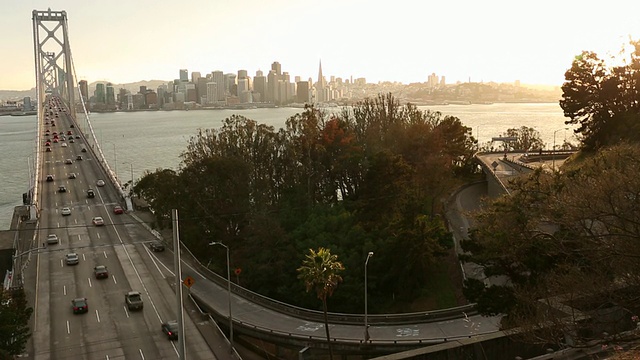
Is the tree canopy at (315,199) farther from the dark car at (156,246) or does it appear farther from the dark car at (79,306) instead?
the dark car at (79,306)

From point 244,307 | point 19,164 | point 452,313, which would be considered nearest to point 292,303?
point 244,307

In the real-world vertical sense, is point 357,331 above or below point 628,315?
below

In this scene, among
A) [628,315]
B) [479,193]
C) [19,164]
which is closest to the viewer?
[628,315]

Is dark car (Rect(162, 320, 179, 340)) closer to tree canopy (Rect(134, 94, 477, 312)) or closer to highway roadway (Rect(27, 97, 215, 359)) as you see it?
highway roadway (Rect(27, 97, 215, 359))

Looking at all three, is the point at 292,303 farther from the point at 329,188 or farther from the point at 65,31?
the point at 65,31

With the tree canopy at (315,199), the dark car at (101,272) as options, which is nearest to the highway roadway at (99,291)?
the dark car at (101,272)

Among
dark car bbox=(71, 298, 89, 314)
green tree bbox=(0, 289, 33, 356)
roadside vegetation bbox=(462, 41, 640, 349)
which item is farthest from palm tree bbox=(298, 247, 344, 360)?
dark car bbox=(71, 298, 89, 314)

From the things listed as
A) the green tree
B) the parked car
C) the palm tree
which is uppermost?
the palm tree
